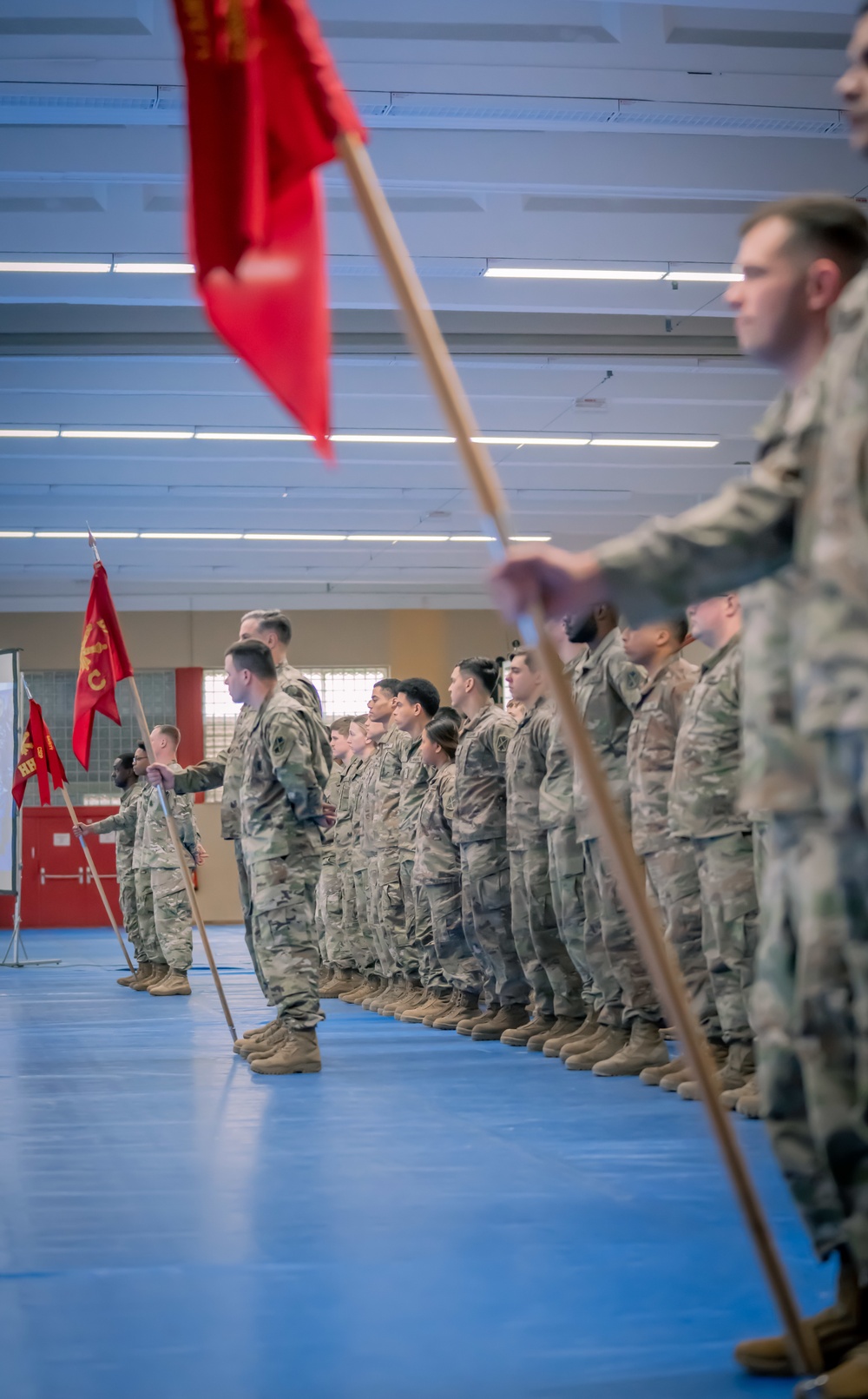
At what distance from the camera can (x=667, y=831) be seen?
488 centimetres

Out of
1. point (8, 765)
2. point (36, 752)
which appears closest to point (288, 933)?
point (8, 765)

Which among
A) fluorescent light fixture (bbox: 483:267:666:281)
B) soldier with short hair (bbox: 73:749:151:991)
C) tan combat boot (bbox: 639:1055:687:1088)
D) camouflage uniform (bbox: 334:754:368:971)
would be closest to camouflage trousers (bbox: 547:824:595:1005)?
tan combat boot (bbox: 639:1055:687:1088)

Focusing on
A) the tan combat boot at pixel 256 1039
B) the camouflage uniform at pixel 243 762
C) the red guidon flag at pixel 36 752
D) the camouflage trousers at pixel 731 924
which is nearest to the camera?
the camouflage trousers at pixel 731 924

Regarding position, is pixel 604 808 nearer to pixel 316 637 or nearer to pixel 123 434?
pixel 123 434

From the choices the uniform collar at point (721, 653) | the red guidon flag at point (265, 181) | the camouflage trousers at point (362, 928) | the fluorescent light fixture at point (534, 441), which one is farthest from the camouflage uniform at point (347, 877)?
the red guidon flag at point (265, 181)

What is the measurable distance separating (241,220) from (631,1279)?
1909mm

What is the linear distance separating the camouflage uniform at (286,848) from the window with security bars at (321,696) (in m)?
13.9

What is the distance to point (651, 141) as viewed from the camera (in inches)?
306

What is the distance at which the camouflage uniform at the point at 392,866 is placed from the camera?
8078 mm

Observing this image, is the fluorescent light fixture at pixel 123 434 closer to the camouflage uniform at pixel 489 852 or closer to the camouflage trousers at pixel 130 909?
the camouflage trousers at pixel 130 909

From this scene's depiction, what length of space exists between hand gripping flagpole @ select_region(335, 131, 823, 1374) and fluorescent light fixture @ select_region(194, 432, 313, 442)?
1025 cm

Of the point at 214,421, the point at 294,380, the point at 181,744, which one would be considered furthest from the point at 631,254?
the point at 181,744

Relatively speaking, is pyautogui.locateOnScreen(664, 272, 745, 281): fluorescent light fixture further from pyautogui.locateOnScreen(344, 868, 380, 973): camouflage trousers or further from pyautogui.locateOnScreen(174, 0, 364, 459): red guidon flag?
pyautogui.locateOnScreen(174, 0, 364, 459): red guidon flag

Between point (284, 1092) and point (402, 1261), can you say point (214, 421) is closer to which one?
point (284, 1092)
